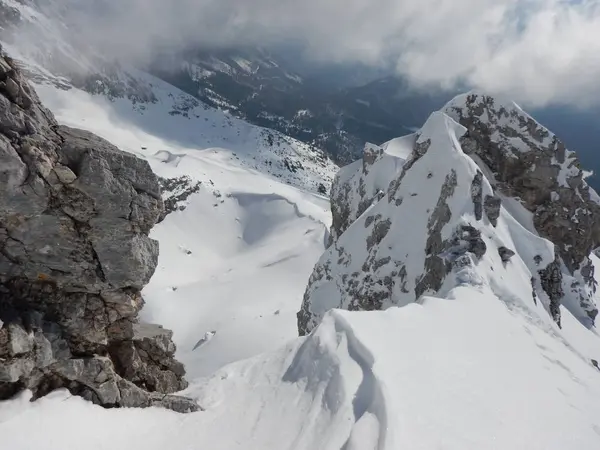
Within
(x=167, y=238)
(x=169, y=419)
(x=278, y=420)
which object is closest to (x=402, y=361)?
(x=278, y=420)

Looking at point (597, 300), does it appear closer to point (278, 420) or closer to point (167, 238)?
point (278, 420)

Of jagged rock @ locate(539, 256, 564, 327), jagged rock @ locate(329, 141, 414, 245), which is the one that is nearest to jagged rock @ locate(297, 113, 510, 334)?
jagged rock @ locate(539, 256, 564, 327)

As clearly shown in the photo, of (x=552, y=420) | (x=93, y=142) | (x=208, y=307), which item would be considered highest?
(x=93, y=142)

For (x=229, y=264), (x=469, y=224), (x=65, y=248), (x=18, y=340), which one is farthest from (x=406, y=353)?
(x=229, y=264)

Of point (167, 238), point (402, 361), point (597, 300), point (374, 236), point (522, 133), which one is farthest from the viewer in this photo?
point (167, 238)

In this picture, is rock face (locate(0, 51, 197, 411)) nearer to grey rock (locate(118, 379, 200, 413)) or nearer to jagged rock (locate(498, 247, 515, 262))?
grey rock (locate(118, 379, 200, 413))

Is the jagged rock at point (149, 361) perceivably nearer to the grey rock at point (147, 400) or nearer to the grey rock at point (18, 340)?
the grey rock at point (147, 400)

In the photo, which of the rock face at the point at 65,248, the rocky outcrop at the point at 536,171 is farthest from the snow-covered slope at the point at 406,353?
the rock face at the point at 65,248
